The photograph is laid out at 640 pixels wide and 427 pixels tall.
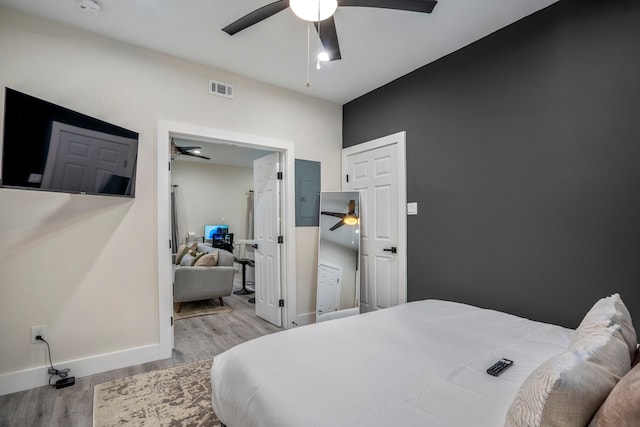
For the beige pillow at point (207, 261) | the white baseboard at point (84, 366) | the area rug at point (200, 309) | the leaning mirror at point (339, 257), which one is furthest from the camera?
the beige pillow at point (207, 261)

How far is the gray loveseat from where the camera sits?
4.16 metres

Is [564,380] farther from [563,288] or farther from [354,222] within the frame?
[354,222]

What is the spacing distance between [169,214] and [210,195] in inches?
182

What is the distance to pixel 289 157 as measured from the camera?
365 centimetres

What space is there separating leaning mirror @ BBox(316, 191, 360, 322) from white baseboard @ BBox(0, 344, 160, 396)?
1.81 m

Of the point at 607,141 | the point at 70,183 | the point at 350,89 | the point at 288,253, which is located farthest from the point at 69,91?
the point at 607,141

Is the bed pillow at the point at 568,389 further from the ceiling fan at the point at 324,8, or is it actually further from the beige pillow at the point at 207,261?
the beige pillow at the point at 207,261

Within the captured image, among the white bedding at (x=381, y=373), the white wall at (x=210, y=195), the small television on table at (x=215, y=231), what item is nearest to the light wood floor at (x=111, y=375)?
the white bedding at (x=381, y=373)

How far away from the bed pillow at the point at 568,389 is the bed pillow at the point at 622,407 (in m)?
0.03

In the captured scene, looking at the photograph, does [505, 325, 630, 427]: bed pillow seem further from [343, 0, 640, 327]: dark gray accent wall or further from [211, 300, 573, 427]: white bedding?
[343, 0, 640, 327]: dark gray accent wall

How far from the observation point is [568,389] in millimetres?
769

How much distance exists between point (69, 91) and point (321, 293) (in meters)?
3.07

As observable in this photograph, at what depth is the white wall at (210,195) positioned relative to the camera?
7.03m

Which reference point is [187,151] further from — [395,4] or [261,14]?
[395,4]
